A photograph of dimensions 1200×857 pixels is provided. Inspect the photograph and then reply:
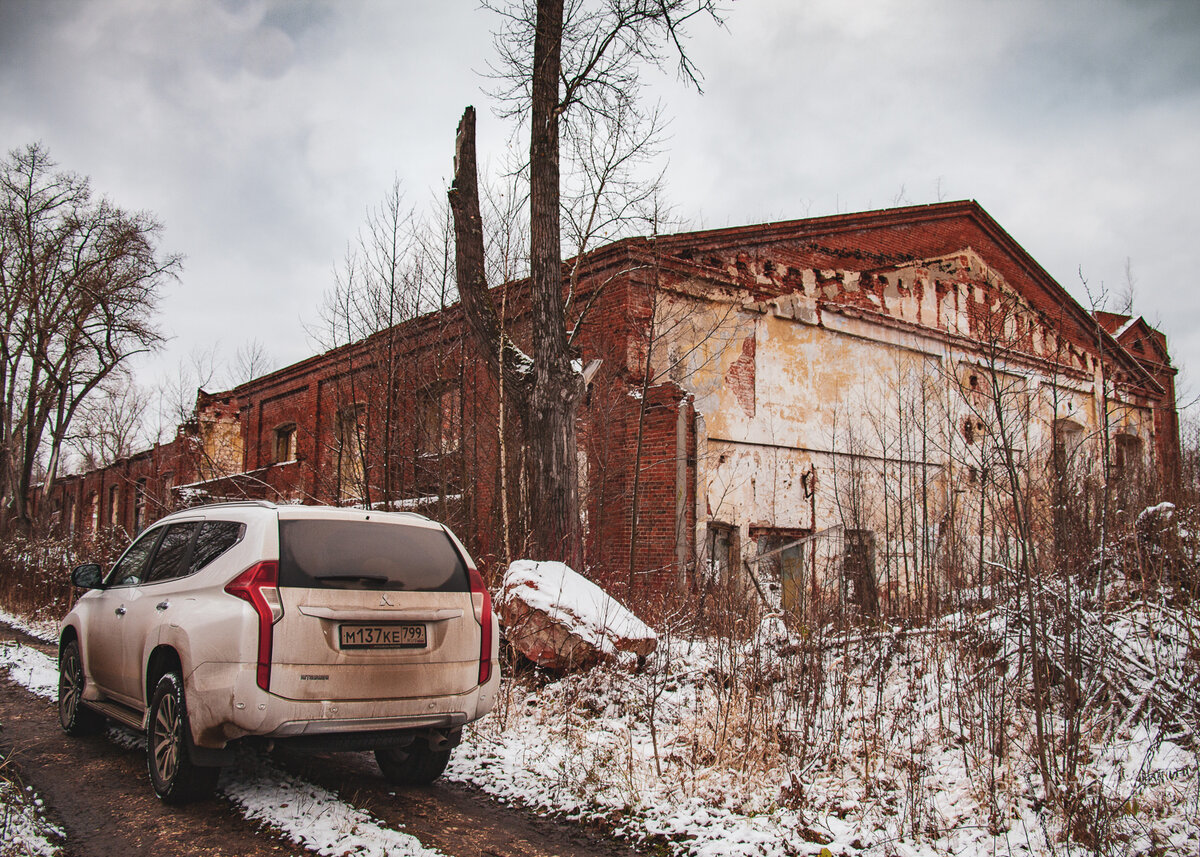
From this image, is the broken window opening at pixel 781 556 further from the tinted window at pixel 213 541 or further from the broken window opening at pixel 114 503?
the broken window opening at pixel 114 503

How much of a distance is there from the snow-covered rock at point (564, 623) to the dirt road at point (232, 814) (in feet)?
5.90

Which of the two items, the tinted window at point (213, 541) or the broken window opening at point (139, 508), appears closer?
the tinted window at point (213, 541)

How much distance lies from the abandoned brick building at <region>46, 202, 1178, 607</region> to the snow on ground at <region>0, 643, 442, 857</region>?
4.94 meters

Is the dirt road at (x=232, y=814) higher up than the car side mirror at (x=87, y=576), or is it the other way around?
the car side mirror at (x=87, y=576)

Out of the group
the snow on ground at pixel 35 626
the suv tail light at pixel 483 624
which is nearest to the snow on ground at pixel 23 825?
the suv tail light at pixel 483 624

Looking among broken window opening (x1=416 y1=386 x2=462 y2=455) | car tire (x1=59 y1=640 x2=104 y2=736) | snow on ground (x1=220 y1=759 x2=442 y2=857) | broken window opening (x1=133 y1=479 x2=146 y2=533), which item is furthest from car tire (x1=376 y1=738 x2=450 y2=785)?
broken window opening (x1=133 y1=479 x2=146 y2=533)

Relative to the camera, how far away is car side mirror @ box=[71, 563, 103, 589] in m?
5.59

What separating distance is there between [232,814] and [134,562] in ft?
7.31

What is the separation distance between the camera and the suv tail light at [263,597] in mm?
3975

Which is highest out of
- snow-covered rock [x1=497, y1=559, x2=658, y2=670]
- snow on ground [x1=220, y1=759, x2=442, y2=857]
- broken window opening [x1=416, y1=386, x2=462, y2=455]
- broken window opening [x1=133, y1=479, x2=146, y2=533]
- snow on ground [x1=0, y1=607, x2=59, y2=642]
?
broken window opening [x1=416, y1=386, x2=462, y2=455]

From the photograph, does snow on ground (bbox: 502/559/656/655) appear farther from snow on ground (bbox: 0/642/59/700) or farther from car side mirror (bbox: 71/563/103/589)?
snow on ground (bbox: 0/642/59/700)

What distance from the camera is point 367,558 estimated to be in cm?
445

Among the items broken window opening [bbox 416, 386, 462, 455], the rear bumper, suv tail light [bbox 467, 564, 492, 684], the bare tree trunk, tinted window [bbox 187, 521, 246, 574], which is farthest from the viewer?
broken window opening [bbox 416, 386, 462, 455]

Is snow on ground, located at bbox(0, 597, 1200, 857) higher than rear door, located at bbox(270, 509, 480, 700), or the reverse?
rear door, located at bbox(270, 509, 480, 700)
